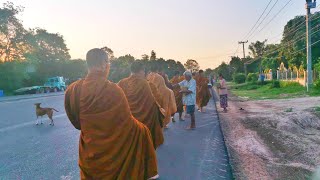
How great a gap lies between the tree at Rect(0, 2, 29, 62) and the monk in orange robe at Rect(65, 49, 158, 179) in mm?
51974

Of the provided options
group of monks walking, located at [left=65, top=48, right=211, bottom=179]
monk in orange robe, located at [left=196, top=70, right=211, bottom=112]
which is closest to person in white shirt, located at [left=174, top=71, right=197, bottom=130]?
monk in orange robe, located at [left=196, top=70, right=211, bottom=112]

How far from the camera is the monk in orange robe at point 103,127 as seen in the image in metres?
4.29

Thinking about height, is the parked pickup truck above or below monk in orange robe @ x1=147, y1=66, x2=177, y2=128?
below

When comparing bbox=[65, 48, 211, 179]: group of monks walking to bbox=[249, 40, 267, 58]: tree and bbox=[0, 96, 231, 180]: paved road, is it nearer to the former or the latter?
bbox=[0, 96, 231, 180]: paved road

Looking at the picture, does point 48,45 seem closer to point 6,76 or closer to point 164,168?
point 6,76

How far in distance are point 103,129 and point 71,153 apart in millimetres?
4545

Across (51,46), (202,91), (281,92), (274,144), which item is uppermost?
(51,46)

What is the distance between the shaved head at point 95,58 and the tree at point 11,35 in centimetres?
5183

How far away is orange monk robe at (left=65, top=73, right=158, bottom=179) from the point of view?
4.29 m

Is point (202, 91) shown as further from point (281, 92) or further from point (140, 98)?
point (281, 92)

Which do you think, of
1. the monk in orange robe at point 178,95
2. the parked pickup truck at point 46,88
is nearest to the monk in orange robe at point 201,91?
the monk in orange robe at point 178,95

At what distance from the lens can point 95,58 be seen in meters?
4.57

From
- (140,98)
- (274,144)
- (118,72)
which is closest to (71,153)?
(140,98)

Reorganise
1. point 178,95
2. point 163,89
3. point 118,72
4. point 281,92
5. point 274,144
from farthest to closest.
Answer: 1. point 118,72
2. point 281,92
3. point 178,95
4. point 163,89
5. point 274,144
